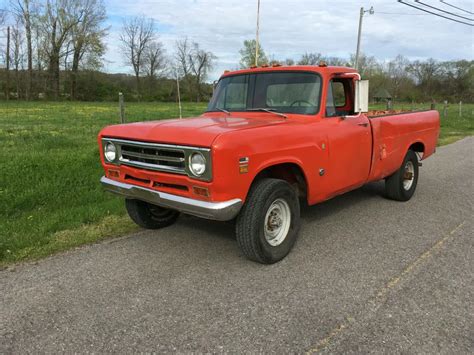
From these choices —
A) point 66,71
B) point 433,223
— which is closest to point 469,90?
point 66,71

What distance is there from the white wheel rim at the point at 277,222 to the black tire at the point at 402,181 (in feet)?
8.98

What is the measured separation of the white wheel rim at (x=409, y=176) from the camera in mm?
6293

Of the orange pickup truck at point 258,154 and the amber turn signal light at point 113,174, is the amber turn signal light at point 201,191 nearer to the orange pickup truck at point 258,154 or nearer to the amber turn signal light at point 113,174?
the orange pickup truck at point 258,154

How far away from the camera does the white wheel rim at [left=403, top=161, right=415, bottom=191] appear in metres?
6.29

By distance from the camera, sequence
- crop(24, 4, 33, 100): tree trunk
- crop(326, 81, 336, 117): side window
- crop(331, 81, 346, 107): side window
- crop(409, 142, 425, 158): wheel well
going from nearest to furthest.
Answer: crop(326, 81, 336, 117): side window, crop(331, 81, 346, 107): side window, crop(409, 142, 425, 158): wheel well, crop(24, 4, 33, 100): tree trunk

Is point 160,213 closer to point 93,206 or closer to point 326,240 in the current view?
point 93,206

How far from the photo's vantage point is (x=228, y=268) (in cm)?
378

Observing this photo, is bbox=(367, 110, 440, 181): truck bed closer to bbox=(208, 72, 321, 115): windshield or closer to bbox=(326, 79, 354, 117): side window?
bbox=(326, 79, 354, 117): side window

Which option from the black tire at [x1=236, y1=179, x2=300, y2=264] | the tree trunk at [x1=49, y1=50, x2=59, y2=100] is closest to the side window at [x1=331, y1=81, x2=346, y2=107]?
the black tire at [x1=236, y1=179, x2=300, y2=264]

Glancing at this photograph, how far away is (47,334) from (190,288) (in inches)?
43.9

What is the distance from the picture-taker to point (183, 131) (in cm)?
348

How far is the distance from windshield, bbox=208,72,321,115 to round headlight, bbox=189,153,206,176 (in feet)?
5.05

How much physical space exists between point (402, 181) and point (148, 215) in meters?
3.80

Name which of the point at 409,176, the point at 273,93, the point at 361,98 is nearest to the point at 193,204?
the point at 273,93
